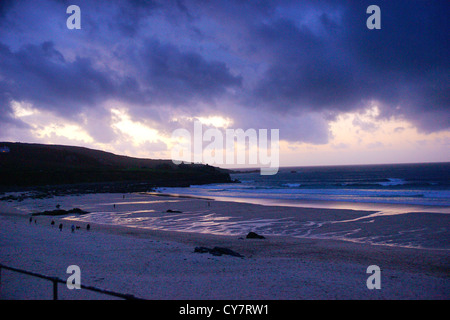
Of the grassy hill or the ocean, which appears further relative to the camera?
the grassy hill

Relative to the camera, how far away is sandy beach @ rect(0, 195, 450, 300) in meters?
7.68

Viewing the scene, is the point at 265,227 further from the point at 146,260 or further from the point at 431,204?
the point at 431,204

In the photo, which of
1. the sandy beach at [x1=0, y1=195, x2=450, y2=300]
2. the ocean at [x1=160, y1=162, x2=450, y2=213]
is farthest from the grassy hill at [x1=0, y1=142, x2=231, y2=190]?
the sandy beach at [x1=0, y1=195, x2=450, y2=300]

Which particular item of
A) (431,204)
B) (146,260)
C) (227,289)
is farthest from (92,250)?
(431,204)

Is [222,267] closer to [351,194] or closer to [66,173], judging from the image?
[351,194]

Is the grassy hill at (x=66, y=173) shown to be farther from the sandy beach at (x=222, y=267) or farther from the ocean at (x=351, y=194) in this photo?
the sandy beach at (x=222, y=267)

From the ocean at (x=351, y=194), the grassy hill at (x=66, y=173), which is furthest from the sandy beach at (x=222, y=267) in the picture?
the grassy hill at (x=66, y=173)

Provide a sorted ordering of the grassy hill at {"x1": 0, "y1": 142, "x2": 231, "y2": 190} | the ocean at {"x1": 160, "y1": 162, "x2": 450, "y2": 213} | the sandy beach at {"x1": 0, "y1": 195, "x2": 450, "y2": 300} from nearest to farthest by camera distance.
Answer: the sandy beach at {"x1": 0, "y1": 195, "x2": 450, "y2": 300} < the ocean at {"x1": 160, "y1": 162, "x2": 450, "y2": 213} < the grassy hill at {"x1": 0, "y1": 142, "x2": 231, "y2": 190}

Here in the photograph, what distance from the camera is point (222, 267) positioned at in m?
10.2

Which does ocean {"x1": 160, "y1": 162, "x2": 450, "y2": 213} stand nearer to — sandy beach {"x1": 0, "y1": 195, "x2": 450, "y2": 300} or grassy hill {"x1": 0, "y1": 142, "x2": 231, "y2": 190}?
sandy beach {"x1": 0, "y1": 195, "x2": 450, "y2": 300}

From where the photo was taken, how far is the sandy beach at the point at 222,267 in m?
7.68

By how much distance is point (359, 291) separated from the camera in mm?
7945

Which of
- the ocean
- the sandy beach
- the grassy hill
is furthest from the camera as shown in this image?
the grassy hill

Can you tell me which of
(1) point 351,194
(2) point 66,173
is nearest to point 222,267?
(1) point 351,194
